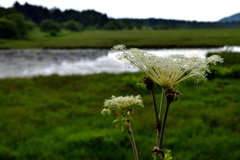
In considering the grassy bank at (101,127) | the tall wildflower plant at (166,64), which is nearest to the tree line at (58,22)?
the grassy bank at (101,127)

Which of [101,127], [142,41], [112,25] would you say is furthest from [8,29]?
[101,127]

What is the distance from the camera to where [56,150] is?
476cm

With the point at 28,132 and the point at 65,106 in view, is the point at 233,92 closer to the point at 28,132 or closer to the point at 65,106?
the point at 65,106

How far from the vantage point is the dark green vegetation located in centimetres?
462

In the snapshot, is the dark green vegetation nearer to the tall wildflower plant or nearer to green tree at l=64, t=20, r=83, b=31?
the tall wildflower plant

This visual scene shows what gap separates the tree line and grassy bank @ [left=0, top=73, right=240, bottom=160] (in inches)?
984

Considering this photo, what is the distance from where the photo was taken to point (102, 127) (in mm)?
6297

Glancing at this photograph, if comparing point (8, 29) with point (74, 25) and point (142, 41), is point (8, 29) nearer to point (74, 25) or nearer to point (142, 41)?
point (74, 25)

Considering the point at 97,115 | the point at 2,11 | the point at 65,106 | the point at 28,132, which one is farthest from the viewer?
the point at 2,11

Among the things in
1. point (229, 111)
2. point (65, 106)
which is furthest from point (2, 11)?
point (229, 111)

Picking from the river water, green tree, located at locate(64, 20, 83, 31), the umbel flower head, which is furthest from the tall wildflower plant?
green tree, located at locate(64, 20, 83, 31)

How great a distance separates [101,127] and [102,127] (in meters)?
0.05

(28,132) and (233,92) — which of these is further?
(233,92)

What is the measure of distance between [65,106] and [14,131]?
2.72 m
